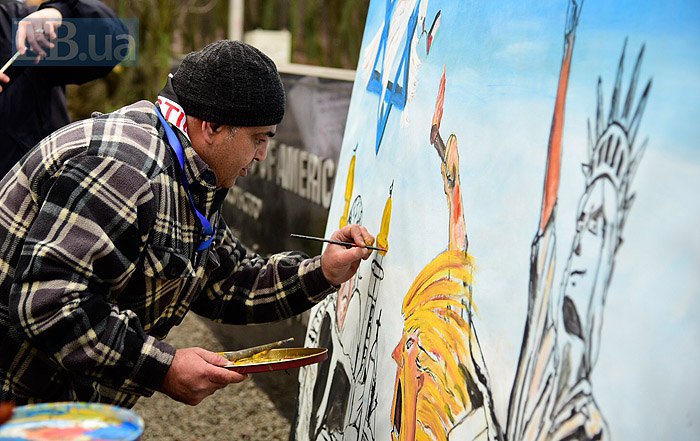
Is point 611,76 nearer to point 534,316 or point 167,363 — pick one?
point 534,316

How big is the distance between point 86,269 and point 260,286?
1.99 ft

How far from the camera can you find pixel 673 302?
1182 mm

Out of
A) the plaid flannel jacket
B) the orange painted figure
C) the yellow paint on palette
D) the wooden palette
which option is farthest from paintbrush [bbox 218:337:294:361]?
the yellow paint on palette

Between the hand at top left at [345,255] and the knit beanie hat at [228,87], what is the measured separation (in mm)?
328

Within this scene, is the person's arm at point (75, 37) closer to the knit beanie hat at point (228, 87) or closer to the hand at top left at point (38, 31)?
the hand at top left at point (38, 31)

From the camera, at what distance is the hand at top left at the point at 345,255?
2.15 metres

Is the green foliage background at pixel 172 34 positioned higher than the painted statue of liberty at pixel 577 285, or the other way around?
the painted statue of liberty at pixel 577 285

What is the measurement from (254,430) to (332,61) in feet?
13.8

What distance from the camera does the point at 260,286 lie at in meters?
2.36

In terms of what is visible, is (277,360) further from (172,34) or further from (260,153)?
(172,34)

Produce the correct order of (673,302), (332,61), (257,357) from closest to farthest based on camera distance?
(673,302), (257,357), (332,61)

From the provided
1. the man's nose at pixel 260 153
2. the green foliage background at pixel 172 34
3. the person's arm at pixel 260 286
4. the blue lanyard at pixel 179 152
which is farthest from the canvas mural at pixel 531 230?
the green foliage background at pixel 172 34

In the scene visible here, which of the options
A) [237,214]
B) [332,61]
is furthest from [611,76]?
[332,61]

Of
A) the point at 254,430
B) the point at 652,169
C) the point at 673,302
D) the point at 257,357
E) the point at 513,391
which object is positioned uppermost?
the point at 652,169
